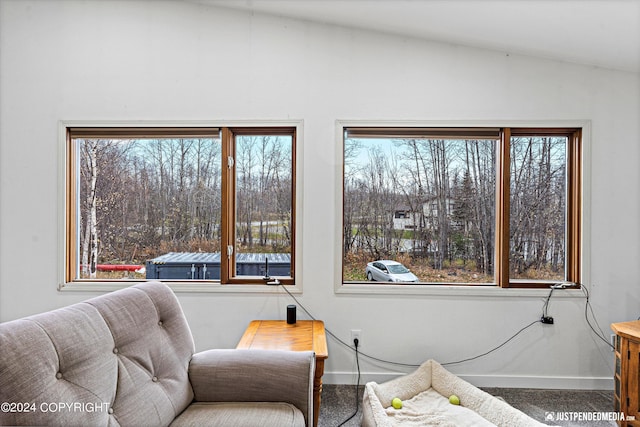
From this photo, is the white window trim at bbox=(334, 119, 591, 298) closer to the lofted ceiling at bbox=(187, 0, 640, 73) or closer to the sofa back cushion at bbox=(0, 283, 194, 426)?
the lofted ceiling at bbox=(187, 0, 640, 73)

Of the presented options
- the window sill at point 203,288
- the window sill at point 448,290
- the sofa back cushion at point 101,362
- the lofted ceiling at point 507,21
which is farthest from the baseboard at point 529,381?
the lofted ceiling at point 507,21

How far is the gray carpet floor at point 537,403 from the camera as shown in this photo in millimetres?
2155

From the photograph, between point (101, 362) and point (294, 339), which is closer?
point (101, 362)

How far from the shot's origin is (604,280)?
2527 millimetres

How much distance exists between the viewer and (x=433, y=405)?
84.0 inches

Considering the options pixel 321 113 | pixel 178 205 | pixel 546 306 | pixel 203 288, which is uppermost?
pixel 321 113

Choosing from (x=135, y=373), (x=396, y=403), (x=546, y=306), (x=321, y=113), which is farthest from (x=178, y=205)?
(x=546, y=306)

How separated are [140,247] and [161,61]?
1.44 m

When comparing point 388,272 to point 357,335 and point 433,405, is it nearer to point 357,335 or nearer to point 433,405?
point 357,335

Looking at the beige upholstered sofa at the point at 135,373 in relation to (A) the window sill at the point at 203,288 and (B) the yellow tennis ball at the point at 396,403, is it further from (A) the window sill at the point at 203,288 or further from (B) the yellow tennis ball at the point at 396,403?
(A) the window sill at the point at 203,288

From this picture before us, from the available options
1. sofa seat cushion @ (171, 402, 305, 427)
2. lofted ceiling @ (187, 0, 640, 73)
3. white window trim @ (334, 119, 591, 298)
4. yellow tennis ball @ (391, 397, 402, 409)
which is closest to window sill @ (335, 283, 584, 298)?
white window trim @ (334, 119, 591, 298)

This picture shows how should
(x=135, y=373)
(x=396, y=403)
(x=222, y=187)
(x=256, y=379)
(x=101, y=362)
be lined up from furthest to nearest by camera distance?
1. (x=222, y=187)
2. (x=396, y=403)
3. (x=256, y=379)
4. (x=135, y=373)
5. (x=101, y=362)

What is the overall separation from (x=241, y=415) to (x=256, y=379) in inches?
6.2

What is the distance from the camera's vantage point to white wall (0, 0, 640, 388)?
2.53 meters
